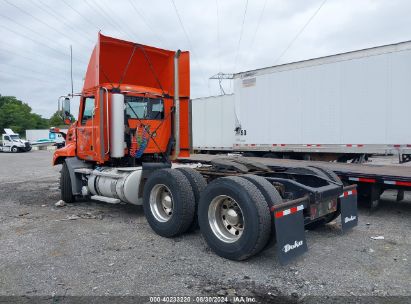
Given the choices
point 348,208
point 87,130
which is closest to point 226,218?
point 348,208

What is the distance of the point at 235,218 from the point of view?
455cm

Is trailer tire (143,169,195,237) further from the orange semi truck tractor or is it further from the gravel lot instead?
the gravel lot

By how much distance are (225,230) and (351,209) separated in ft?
6.78

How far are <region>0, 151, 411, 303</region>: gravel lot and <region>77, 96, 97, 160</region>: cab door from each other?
5.42 ft

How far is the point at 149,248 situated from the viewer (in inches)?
197

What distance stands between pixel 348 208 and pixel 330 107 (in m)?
5.95

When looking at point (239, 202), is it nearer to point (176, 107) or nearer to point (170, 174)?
point (170, 174)

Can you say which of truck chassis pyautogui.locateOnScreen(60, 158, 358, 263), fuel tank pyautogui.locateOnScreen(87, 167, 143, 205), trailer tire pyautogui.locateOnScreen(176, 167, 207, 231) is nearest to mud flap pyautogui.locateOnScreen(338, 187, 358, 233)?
truck chassis pyautogui.locateOnScreen(60, 158, 358, 263)

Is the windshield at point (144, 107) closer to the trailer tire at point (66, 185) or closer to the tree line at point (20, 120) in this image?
the trailer tire at point (66, 185)

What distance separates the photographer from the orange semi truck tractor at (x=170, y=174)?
4.24 meters

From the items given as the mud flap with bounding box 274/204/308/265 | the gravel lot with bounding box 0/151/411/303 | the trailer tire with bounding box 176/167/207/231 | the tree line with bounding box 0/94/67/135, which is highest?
the tree line with bounding box 0/94/67/135

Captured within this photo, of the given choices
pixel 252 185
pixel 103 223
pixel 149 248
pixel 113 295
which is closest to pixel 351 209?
pixel 252 185

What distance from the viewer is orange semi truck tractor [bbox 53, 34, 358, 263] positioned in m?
4.24

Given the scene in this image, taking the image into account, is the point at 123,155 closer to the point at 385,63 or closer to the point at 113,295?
the point at 113,295
